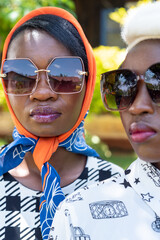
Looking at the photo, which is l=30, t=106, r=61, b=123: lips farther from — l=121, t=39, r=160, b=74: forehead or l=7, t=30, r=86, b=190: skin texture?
l=121, t=39, r=160, b=74: forehead

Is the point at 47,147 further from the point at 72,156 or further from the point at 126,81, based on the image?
the point at 126,81

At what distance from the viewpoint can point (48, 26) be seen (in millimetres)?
2379

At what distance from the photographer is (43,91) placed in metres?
2.26

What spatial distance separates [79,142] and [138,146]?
0.95 meters

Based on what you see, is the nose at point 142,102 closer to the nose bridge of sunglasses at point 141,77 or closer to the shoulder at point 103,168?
the nose bridge of sunglasses at point 141,77

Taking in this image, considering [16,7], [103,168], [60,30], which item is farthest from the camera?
[16,7]

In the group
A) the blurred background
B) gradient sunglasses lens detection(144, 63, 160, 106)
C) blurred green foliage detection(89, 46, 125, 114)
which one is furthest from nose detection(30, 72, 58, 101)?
blurred green foliage detection(89, 46, 125, 114)

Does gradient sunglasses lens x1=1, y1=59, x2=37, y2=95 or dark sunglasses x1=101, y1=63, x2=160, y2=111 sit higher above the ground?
gradient sunglasses lens x1=1, y1=59, x2=37, y2=95

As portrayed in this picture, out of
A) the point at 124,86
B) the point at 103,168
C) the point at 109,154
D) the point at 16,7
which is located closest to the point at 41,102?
the point at 103,168

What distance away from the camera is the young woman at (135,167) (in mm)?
1612

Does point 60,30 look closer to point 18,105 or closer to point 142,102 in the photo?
point 18,105

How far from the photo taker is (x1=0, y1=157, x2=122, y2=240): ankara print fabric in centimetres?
220

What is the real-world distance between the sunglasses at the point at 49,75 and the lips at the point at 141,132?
77 centimetres

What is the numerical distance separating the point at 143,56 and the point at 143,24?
13 cm
